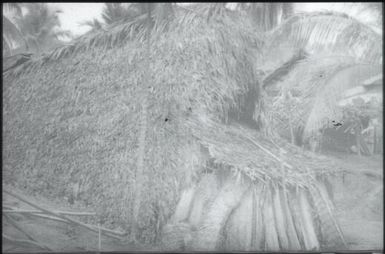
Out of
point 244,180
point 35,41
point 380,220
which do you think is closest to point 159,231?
point 244,180

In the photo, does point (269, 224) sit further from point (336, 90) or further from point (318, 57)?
point (318, 57)

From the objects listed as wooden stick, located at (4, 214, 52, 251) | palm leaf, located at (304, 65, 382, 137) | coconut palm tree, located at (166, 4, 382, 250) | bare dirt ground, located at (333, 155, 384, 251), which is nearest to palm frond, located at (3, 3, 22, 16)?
wooden stick, located at (4, 214, 52, 251)

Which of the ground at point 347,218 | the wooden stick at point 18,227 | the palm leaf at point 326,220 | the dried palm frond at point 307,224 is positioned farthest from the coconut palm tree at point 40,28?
the palm leaf at point 326,220

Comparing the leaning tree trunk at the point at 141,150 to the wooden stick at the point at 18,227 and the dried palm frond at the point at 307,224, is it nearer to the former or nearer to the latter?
the wooden stick at the point at 18,227

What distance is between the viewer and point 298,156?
4.48 meters

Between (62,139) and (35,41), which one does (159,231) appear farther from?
(35,41)

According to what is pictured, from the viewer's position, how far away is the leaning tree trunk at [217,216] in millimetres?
3934

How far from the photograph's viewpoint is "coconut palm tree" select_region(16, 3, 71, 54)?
4.34 meters

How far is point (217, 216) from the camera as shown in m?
3.96

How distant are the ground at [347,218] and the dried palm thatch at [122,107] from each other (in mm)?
315

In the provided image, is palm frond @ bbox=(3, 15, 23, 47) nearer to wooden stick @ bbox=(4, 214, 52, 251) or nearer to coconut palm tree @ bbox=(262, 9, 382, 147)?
wooden stick @ bbox=(4, 214, 52, 251)

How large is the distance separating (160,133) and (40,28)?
227cm

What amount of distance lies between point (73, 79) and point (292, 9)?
3289mm

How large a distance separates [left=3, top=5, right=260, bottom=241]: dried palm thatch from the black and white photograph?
0.06 ft
